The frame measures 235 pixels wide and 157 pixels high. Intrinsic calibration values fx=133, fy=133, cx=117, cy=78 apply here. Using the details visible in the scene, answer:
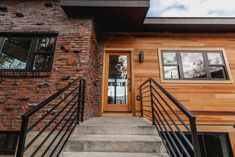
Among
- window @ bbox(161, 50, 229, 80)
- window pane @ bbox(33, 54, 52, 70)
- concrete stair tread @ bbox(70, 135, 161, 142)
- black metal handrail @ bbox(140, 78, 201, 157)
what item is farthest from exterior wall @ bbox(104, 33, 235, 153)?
window pane @ bbox(33, 54, 52, 70)

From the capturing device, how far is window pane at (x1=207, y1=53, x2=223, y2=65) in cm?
432

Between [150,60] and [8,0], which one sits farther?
[150,60]

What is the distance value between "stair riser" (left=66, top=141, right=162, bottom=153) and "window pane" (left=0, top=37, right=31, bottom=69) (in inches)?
96.0

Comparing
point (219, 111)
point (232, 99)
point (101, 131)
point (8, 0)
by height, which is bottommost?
point (101, 131)

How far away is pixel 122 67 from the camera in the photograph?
4.35m

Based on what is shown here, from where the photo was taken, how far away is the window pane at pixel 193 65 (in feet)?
13.8

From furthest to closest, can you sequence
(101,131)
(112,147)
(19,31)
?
(19,31) → (101,131) → (112,147)

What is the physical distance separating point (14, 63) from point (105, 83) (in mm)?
2403

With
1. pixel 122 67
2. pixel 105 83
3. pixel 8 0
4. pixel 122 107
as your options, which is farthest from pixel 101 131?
pixel 8 0

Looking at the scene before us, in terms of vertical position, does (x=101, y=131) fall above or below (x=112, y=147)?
above

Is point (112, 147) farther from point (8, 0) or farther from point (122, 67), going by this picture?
point (8, 0)

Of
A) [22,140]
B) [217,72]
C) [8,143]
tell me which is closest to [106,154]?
[22,140]

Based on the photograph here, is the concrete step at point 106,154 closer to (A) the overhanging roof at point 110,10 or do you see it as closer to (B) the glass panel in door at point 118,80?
(B) the glass panel in door at point 118,80

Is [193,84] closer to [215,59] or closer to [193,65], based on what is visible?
[193,65]
